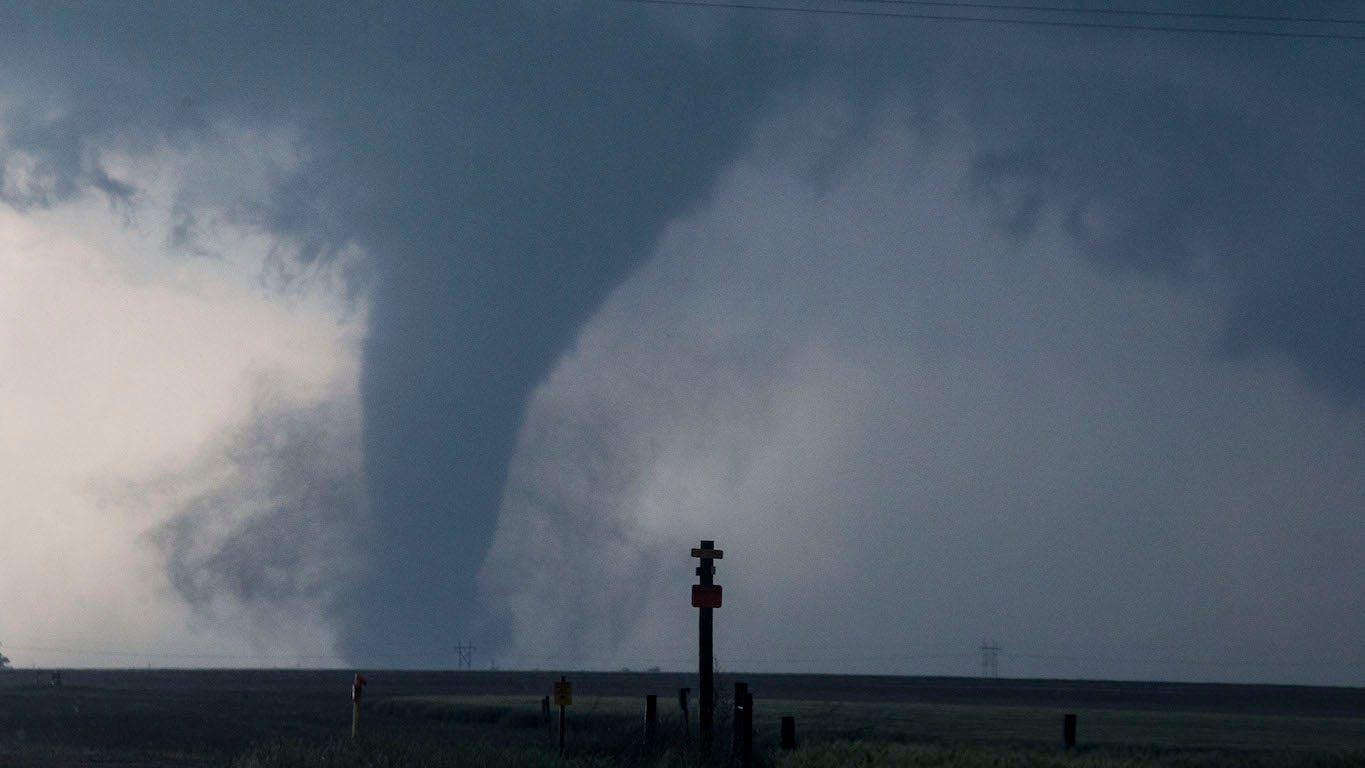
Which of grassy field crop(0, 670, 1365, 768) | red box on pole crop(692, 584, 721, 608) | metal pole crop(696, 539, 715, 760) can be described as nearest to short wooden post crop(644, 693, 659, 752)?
grassy field crop(0, 670, 1365, 768)

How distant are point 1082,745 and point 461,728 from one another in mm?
22006

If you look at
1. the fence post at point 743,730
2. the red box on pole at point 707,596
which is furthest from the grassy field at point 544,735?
the red box on pole at point 707,596

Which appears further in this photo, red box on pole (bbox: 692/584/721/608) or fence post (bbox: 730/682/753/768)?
red box on pole (bbox: 692/584/721/608)

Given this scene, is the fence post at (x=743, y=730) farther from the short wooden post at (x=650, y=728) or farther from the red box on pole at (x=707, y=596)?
the short wooden post at (x=650, y=728)

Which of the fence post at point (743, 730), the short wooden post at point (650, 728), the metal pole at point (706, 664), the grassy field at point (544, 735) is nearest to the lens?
the grassy field at point (544, 735)

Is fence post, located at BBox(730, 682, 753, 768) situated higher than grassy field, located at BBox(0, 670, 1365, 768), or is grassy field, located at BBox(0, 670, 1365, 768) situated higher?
fence post, located at BBox(730, 682, 753, 768)

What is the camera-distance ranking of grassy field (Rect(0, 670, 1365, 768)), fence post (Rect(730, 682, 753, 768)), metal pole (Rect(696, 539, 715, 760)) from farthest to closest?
metal pole (Rect(696, 539, 715, 760)) → fence post (Rect(730, 682, 753, 768)) → grassy field (Rect(0, 670, 1365, 768))

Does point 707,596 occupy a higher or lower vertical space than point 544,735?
higher

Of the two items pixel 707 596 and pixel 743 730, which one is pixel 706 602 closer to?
pixel 707 596

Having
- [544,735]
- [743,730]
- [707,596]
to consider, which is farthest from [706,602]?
[544,735]

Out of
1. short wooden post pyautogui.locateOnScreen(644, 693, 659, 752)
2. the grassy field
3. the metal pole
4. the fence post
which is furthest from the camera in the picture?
short wooden post pyautogui.locateOnScreen(644, 693, 659, 752)

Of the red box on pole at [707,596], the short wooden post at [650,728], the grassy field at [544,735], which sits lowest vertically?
the grassy field at [544,735]

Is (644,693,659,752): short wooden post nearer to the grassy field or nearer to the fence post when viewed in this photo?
the grassy field

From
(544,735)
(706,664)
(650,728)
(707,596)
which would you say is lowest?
(544,735)
